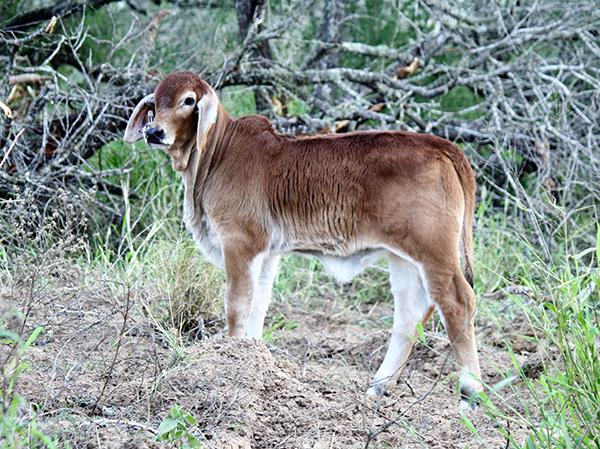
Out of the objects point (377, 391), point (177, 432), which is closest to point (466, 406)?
point (377, 391)

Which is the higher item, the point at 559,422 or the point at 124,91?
the point at 559,422

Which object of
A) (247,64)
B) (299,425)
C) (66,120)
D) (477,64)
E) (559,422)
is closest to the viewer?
(559,422)

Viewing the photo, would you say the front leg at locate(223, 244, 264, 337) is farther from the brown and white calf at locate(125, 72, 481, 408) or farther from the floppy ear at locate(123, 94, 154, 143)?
the floppy ear at locate(123, 94, 154, 143)

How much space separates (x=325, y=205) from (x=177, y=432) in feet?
7.36

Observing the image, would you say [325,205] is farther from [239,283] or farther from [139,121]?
[139,121]

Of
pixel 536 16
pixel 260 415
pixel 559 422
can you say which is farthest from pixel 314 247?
pixel 536 16

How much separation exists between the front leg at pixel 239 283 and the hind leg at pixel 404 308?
81 centimetres

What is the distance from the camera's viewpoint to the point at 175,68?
7.96m

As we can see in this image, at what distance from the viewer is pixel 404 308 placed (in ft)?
18.6

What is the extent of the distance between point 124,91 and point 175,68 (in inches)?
25.2

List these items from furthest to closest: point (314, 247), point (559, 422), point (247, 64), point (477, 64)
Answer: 1. point (477, 64)
2. point (247, 64)
3. point (314, 247)
4. point (559, 422)

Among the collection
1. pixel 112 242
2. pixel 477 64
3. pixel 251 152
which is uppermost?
pixel 251 152

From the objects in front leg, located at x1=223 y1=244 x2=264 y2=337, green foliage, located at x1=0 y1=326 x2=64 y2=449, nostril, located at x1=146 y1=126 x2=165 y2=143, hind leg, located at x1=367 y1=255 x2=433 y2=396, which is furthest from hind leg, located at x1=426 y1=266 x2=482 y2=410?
green foliage, located at x1=0 y1=326 x2=64 y2=449

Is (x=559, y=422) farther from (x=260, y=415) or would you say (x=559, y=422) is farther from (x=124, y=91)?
(x=124, y=91)
